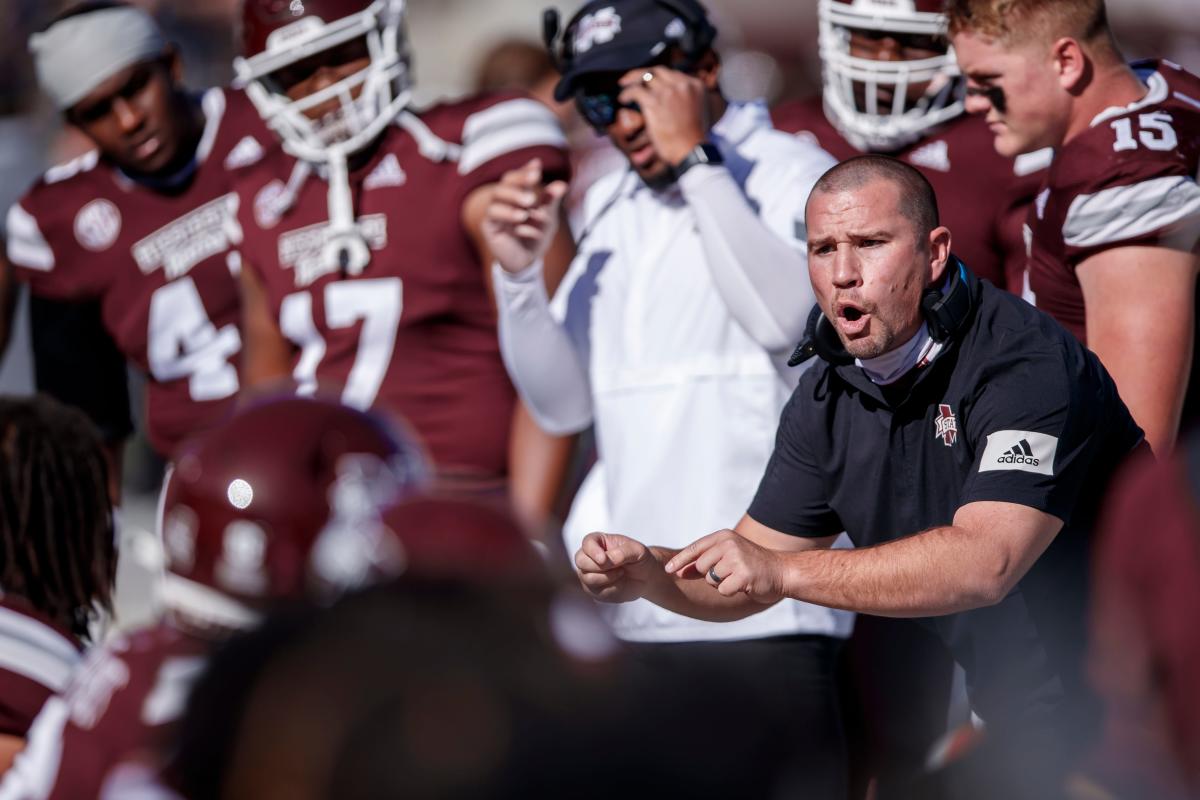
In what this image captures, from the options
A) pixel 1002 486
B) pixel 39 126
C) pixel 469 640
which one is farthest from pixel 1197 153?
pixel 39 126

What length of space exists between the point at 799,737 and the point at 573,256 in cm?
282

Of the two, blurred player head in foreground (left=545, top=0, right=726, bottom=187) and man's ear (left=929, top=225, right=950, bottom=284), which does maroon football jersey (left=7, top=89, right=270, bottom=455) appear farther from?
man's ear (left=929, top=225, right=950, bottom=284)

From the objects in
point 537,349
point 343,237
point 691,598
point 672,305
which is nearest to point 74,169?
point 343,237

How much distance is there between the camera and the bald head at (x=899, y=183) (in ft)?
8.62

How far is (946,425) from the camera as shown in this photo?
8.75 ft

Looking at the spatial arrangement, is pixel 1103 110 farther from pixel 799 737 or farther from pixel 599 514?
pixel 799 737

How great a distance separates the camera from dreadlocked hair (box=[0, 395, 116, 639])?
9.76 ft

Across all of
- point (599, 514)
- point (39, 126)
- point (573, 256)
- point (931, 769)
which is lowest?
point (39, 126)

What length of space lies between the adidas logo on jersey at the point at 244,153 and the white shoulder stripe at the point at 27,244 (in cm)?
58

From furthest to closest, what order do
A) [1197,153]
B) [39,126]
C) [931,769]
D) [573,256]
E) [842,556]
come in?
[39,126] < [573,256] < [931,769] < [1197,153] < [842,556]

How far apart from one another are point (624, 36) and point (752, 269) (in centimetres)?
63

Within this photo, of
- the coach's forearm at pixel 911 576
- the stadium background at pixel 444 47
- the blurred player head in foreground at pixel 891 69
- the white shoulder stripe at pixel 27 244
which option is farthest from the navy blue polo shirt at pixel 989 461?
the stadium background at pixel 444 47

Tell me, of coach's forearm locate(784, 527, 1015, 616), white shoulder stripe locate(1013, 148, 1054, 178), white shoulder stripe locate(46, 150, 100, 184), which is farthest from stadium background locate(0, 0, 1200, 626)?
coach's forearm locate(784, 527, 1015, 616)

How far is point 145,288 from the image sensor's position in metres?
4.68
